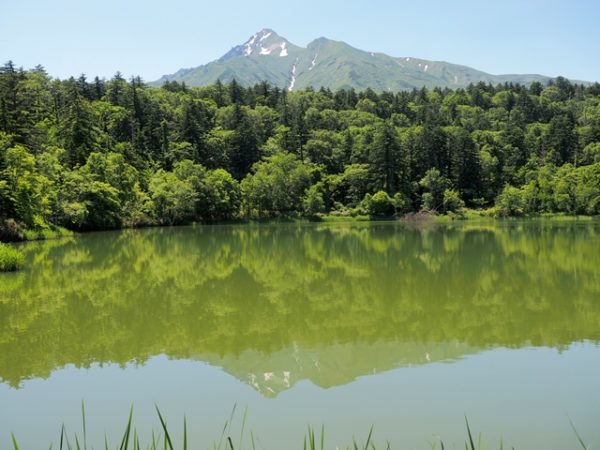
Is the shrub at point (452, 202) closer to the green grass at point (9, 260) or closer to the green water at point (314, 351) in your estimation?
the green water at point (314, 351)

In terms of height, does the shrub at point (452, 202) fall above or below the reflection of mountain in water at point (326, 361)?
above

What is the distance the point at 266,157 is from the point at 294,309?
74.3 m

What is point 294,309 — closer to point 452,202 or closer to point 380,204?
point 380,204

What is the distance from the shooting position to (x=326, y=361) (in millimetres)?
10906

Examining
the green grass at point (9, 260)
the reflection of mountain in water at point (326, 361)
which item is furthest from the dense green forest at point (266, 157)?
the reflection of mountain in water at point (326, 361)

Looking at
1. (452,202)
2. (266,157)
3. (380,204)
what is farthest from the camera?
(266,157)

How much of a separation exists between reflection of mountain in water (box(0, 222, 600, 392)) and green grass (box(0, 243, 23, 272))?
1.10 metres

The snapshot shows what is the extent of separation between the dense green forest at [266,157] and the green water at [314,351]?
31.1 metres

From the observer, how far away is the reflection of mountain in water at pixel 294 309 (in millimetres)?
11469

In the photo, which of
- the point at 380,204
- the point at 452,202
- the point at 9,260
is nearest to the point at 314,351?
the point at 9,260

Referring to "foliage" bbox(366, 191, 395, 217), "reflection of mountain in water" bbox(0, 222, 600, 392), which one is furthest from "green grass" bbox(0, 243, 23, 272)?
"foliage" bbox(366, 191, 395, 217)

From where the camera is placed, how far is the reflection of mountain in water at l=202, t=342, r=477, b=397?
32.1ft

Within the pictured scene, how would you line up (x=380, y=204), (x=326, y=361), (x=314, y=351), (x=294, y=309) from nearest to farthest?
(x=326, y=361)
(x=314, y=351)
(x=294, y=309)
(x=380, y=204)

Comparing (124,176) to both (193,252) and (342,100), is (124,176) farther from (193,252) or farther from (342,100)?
(342,100)
